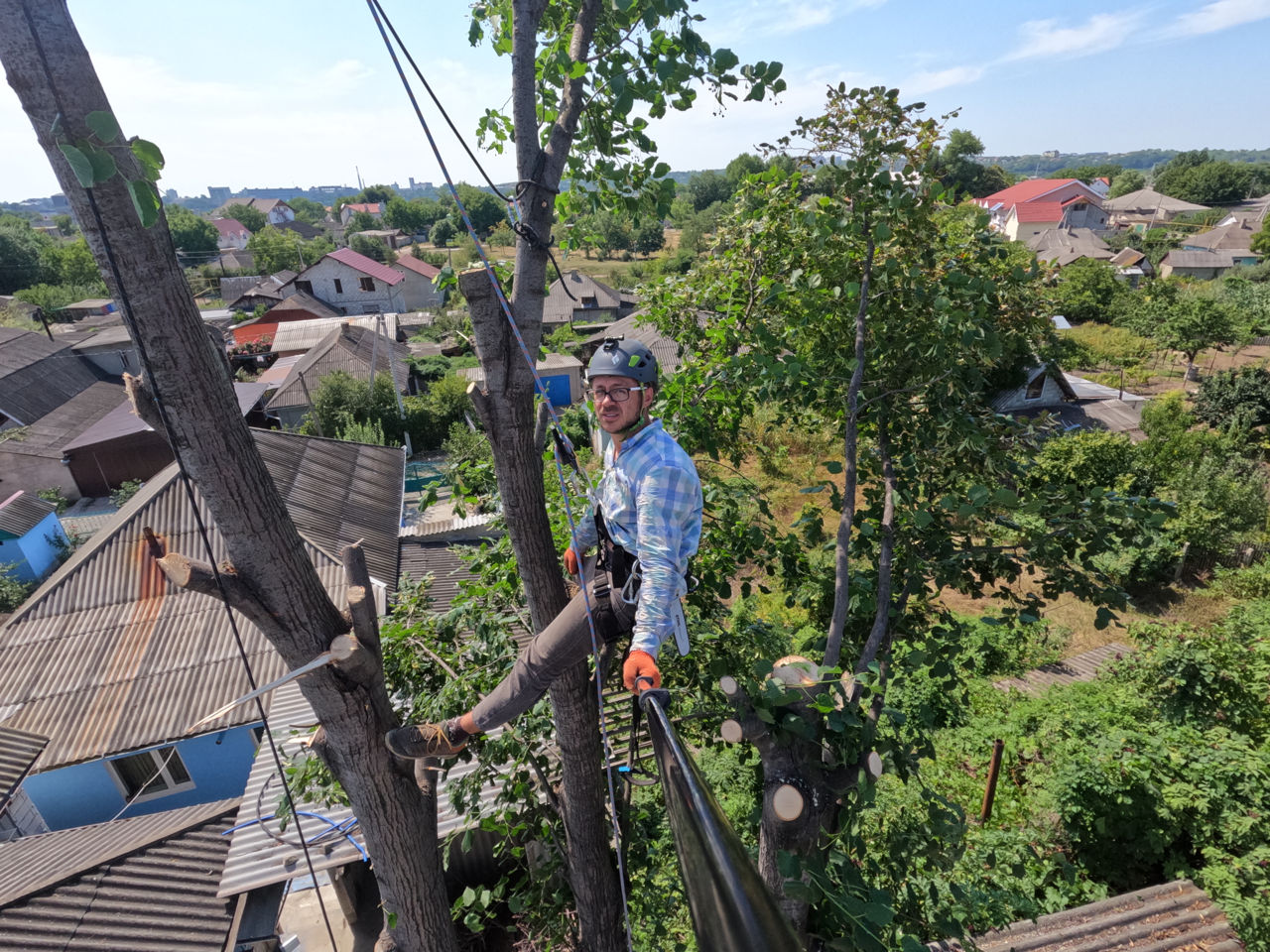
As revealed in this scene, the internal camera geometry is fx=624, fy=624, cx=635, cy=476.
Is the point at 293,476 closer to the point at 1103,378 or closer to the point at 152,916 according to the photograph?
the point at 152,916

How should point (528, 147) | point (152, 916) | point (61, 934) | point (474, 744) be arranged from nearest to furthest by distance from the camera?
1. point (528, 147)
2. point (474, 744)
3. point (61, 934)
4. point (152, 916)

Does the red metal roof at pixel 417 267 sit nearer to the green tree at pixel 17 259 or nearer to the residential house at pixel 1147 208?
the green tree at pixel 17 259

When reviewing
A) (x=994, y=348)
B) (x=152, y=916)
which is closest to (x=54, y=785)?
(x=152, y=916)

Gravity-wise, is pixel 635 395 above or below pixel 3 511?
above

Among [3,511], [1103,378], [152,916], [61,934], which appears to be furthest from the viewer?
[1103,378]

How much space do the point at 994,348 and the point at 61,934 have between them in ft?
26.1

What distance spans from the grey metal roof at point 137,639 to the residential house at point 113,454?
13.3m

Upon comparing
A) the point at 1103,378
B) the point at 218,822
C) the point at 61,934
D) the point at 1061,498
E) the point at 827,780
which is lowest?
the point at 1103,378

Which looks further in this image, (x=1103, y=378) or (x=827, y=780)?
(x=1103, y=378)

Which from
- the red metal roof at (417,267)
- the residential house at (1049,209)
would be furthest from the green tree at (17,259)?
the residential house at (1049,209)

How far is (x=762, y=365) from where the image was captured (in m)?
3.46

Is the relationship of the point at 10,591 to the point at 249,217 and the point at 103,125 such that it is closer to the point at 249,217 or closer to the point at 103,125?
the point at 103,125

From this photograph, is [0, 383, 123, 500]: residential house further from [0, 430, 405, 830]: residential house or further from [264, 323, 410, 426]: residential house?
[0, 430, 405, 830]: residential house

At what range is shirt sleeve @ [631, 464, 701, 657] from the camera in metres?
2.55
